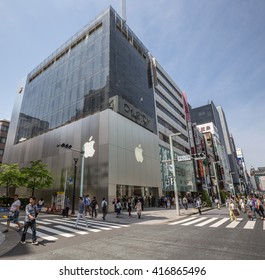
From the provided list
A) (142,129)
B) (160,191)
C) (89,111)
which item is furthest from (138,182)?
(89,111)

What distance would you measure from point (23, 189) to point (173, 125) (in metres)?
35.9

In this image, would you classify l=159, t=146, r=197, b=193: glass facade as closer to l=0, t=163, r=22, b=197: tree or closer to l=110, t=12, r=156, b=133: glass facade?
l=110, t=12, r=156, b=133: glass facade

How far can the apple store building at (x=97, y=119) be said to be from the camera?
23.3 meters

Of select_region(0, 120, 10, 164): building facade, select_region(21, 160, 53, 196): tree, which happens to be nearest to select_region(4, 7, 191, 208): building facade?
select_region(21, 160, 53, 196): tree

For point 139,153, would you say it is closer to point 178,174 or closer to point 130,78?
point 130,78

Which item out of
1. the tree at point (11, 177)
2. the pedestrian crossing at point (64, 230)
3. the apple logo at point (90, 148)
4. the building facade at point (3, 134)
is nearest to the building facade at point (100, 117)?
the apple logo at point (90, 148)

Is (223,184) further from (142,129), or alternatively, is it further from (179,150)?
(142,129)

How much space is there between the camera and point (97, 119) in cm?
2484

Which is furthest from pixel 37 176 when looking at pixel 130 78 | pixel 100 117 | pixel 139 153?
pixel 130 78

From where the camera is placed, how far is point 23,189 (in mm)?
33375

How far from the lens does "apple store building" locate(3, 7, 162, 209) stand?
23297mm

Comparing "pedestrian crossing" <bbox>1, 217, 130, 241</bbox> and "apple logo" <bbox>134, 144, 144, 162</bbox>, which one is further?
"apple logo" <bbox>134, 144, 144, 162</bbox>

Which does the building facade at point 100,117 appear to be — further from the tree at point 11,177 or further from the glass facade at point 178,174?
the tree at point 11,177

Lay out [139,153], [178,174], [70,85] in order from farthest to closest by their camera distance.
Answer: [178,174]
[70,85]
[139,153]
